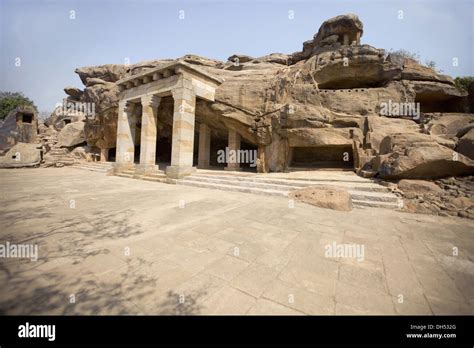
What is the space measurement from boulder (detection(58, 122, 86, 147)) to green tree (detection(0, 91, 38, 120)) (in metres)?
21.2

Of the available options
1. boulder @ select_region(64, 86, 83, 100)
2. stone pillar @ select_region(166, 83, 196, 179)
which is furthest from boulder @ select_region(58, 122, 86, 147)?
stone pillar @ select_region(166, 83, 196, 179)

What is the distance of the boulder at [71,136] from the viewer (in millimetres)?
24688

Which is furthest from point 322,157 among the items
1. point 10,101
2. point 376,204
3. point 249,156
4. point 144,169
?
point 10,101

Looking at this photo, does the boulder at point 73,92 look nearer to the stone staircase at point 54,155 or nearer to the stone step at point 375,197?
the stone staircase at point 54,155

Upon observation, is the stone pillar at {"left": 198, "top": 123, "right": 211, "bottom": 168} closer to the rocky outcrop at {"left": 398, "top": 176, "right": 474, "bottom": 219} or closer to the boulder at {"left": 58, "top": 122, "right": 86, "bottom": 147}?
the rocky outcrop at {"left": 398, "top": 176, "right": 474, "bottom": 219}

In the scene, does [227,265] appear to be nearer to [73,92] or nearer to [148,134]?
[148,134]

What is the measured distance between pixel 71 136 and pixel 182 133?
73.8 ft

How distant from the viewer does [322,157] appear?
17.2 meters

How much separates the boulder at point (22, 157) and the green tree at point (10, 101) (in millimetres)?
27163

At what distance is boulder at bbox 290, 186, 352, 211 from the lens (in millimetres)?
5668

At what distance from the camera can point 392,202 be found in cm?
600

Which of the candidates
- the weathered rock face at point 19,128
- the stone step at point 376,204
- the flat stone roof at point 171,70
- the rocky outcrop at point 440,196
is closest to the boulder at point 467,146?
the rocky outcrop at point 440,196
